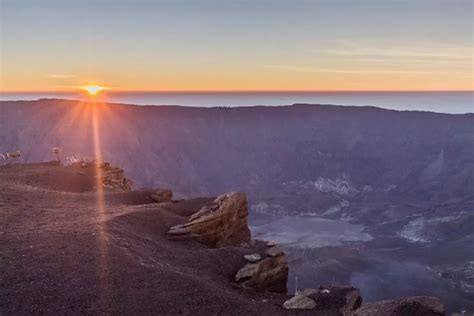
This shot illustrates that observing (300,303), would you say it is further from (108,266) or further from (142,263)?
(108,266)

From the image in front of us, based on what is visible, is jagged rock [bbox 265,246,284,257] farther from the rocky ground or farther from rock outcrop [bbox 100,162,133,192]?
rock outcrop [bbox 100,162,133,192]

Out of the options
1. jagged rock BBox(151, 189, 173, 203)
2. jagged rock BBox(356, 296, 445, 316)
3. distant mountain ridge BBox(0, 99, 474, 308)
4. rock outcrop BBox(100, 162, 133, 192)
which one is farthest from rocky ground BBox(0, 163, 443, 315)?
distant mountain ridge BBox(0, 99, 474, 308)

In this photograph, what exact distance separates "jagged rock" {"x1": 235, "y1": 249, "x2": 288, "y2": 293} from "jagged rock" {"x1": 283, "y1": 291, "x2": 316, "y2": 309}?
2233 mm

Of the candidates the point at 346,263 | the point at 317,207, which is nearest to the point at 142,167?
the point at 317,207

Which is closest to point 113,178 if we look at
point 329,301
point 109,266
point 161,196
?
point 161,196

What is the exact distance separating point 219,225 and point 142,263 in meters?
7.92

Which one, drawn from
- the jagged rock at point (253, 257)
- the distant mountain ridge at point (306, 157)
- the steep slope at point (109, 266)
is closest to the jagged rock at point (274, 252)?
the jagged rock at point (253, 257)

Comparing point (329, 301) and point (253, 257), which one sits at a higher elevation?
point (253, 257)

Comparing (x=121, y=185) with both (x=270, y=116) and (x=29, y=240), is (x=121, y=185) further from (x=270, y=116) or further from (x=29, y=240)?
(x=270, y=116)

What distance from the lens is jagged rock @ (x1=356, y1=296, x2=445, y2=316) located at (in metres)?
15.7

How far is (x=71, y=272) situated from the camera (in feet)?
55.9

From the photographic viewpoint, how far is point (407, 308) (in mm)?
15875

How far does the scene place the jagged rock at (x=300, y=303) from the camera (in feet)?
56.5

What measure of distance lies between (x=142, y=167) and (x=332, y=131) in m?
58.8
